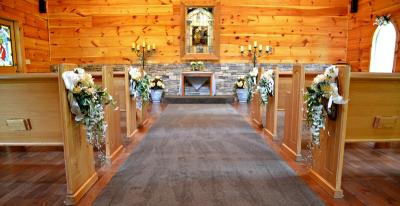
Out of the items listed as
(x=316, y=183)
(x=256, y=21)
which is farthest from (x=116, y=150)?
(x=256, y=21)

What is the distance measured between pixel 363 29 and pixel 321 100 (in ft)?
20.0

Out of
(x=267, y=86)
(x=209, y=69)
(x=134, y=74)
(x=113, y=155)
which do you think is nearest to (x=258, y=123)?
(x=267, y=86)

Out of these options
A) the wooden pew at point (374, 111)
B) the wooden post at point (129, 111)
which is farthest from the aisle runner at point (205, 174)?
the wooden pew at point (374, 111)

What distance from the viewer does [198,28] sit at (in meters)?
7.40

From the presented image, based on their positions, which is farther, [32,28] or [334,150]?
[32,28]

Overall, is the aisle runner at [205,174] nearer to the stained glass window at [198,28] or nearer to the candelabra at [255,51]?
the candelabra at [255,51]

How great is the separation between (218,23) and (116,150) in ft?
17.3

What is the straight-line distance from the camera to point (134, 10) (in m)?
7.38

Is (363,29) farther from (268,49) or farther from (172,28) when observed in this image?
(172,28)

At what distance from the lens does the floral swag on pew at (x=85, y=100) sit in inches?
74.7

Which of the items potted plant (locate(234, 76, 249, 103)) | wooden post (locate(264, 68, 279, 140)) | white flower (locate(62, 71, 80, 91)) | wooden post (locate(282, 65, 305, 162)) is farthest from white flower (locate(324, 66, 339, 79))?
potted plant (locate(234, 76, 249, 103))

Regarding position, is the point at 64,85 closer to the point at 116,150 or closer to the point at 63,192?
the point at 63,192

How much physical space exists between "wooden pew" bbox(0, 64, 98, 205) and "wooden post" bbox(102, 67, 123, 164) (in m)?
0.66

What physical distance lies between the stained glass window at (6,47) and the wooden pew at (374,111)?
6.52 m
